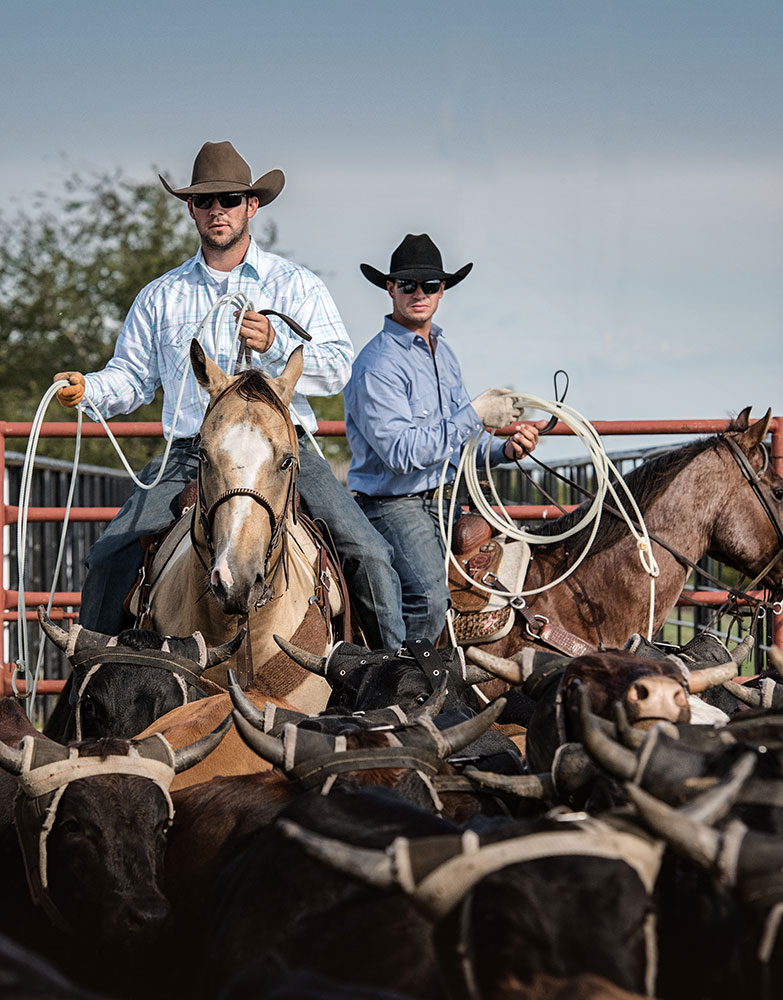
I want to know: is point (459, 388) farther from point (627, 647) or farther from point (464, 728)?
point (464, 728)

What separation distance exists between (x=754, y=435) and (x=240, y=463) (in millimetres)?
2963

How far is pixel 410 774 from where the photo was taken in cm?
324

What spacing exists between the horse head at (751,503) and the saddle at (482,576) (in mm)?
1105

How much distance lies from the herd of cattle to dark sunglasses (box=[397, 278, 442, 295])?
2716 millimetres

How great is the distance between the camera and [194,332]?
612 cm

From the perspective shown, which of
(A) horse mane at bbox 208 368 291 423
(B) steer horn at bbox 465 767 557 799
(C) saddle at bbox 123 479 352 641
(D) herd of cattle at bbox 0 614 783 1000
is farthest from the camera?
(C) saddle at bbox 123 479 352 641

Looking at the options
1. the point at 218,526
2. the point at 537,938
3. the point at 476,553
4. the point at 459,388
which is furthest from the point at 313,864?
the point at 459,388

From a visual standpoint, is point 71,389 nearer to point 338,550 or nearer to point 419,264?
point 338,550

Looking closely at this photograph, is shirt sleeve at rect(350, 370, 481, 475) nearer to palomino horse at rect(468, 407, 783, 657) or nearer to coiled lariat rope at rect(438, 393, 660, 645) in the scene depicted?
coiled lariat rope at rect(438, 393, 660, 645)

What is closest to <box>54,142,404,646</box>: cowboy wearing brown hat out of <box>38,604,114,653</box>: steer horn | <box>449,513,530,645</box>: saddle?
<box>449,513,530,645</box>: saddle

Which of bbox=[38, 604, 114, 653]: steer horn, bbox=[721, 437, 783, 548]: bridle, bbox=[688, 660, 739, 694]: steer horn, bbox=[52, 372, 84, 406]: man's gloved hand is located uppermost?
bbox=[52, 372, 84, 406]: man's gloved hand

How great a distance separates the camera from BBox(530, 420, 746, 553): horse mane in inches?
261

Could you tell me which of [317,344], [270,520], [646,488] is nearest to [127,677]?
[270,520]

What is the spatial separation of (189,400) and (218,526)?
158cm
